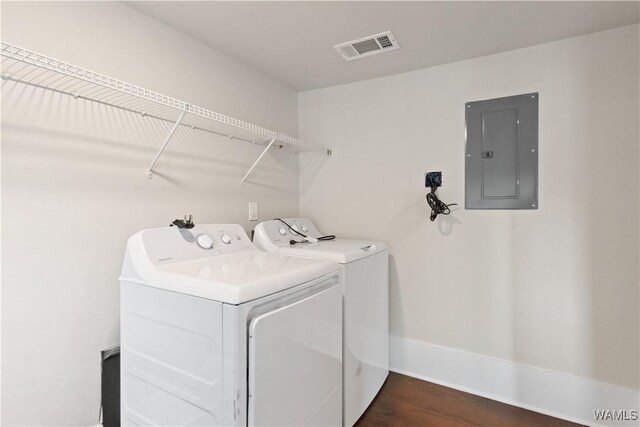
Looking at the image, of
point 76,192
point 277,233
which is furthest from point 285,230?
point 76,192

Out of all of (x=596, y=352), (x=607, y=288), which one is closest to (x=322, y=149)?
(x=607, y=288)

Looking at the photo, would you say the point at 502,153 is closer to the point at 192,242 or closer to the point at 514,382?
the point at 514,382

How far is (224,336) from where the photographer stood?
1.05m

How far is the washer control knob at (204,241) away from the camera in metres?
1.59

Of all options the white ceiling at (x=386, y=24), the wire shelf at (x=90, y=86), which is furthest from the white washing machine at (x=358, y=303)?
the white ceiling at (x=386, y=24)

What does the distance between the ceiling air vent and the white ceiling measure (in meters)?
0.04

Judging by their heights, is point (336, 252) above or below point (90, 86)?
below

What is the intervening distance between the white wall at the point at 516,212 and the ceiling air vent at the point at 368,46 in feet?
1.38

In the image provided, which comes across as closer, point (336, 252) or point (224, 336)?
point (224, 336)

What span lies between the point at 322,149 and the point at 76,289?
74.4 inches

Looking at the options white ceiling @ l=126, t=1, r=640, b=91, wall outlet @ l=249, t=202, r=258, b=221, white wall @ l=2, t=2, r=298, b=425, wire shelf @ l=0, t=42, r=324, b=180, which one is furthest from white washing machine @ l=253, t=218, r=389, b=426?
white ceiling @ l=126, t=1, r=640, b=91

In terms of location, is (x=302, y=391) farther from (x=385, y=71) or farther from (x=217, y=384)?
(x=385, y=71)

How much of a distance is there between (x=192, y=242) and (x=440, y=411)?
1.76m

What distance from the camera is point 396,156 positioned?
2396 millimetres
